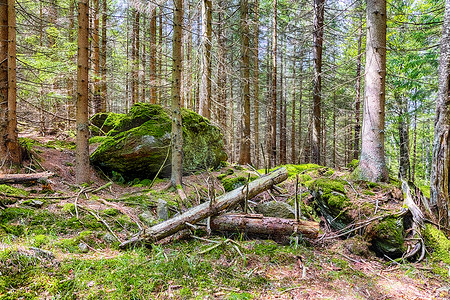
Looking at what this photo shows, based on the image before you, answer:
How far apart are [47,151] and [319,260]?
27.0 feet

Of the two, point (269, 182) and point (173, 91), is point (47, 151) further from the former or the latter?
point (269, 182)

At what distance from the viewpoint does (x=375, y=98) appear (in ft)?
17.2

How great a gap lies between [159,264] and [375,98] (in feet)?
18.1

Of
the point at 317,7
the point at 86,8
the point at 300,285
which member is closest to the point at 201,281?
the point at 300,285

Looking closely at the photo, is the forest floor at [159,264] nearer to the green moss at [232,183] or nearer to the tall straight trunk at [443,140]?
the tall straight trunk at [443,140]

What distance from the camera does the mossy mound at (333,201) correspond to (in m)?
4.50

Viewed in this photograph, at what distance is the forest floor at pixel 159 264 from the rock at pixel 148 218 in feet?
0.06

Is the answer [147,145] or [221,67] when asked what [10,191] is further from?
[221,67]

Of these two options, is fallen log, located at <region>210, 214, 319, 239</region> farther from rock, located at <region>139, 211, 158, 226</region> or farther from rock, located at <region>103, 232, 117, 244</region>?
rock, located at <region>103, 232, 117, 244</region>

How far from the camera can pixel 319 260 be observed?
11.1ft

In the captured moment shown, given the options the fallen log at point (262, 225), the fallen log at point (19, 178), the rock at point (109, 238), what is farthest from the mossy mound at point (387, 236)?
the fallen log at point (19, 178)

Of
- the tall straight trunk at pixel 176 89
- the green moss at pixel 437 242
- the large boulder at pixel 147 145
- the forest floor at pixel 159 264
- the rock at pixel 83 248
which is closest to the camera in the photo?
the forest floor at pixel 159 264

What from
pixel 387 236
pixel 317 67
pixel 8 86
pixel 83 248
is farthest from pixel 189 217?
pixel 317 67

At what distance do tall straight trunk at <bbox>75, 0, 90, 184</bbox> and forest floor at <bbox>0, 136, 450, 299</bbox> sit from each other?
1.11 m
